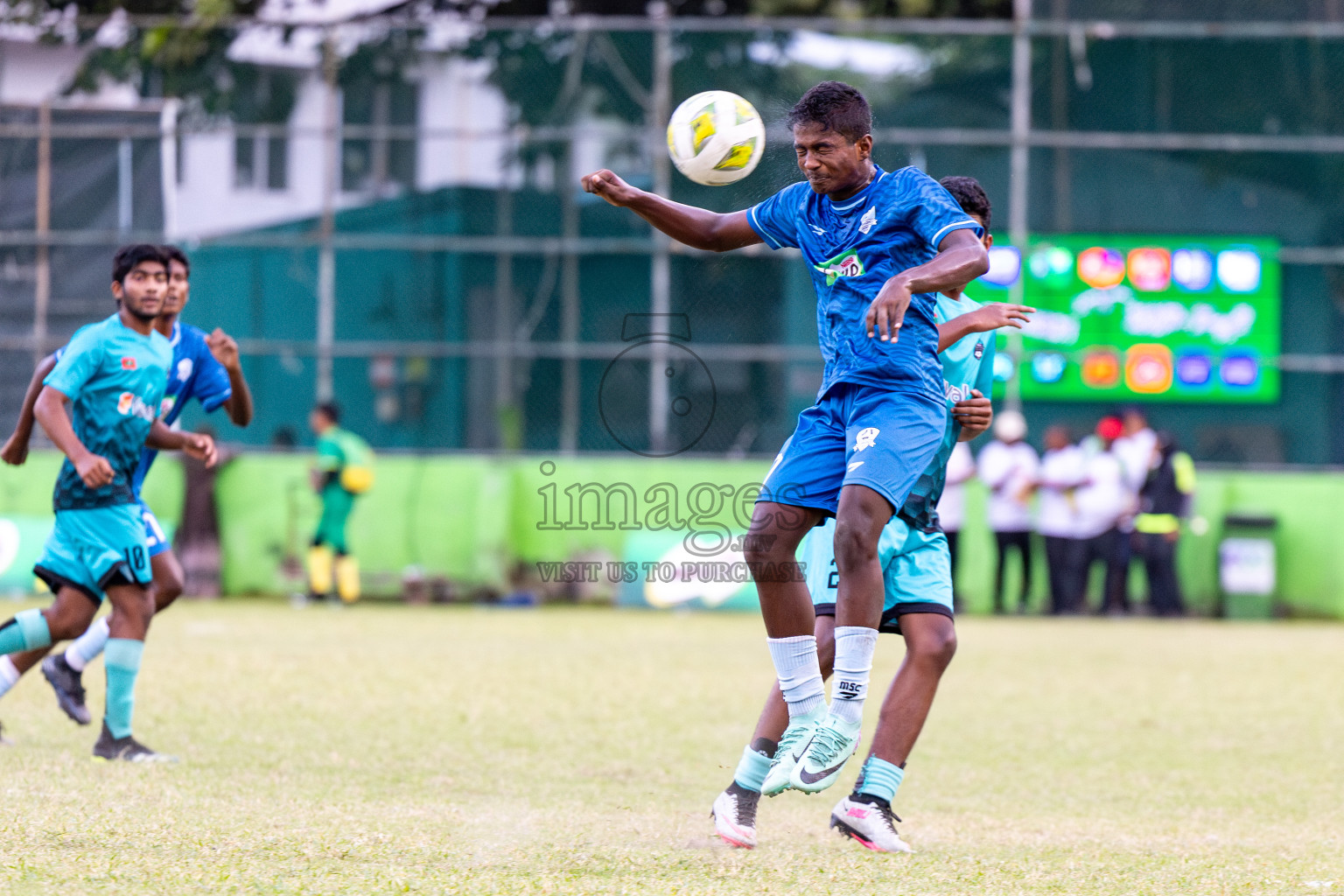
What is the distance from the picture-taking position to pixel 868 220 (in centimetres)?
546

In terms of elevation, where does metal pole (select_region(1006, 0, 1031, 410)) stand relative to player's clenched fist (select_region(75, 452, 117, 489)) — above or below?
above

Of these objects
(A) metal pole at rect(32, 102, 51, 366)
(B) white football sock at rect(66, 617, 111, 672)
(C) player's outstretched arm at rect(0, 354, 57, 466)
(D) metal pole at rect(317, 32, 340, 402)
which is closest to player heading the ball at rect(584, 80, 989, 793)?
(C) player's outstretched arm at rect(0, 354, 57, 466)

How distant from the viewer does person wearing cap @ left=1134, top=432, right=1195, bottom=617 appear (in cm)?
1798

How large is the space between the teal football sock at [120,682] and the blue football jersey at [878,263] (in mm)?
3552

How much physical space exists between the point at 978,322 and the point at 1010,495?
493 inches

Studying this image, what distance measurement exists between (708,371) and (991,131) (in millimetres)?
4381

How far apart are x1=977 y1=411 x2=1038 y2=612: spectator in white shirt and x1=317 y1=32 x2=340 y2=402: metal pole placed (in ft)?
25.4

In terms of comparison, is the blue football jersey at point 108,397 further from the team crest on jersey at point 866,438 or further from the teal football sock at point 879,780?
the teal football sock at point 879,780

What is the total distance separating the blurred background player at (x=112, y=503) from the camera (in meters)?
7.18

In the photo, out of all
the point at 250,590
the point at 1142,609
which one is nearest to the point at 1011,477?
the point at 1142,609

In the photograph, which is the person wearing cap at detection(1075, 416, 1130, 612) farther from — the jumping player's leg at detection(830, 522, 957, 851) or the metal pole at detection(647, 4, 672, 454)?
the jumping player's leg at detection(830, 522, 957, 851)

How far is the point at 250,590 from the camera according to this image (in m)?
18.6

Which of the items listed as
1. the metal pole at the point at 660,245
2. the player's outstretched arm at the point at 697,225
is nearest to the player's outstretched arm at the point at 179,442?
the player's outstretched arm at the point at 697,225

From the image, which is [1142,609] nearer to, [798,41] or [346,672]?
[798,41]
